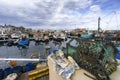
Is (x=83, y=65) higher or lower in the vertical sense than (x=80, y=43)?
lower

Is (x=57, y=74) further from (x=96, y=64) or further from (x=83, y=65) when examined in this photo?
(x=96, y=64)

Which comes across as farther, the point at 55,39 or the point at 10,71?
the point at 55,39

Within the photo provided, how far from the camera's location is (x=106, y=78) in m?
5.08

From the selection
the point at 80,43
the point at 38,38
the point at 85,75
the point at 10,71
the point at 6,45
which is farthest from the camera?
the point at 38,38

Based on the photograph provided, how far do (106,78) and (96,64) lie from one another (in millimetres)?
581

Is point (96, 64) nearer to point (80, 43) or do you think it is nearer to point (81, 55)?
point (81, 55)

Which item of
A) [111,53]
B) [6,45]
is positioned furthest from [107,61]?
[6,45]

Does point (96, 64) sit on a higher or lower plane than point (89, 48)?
lower

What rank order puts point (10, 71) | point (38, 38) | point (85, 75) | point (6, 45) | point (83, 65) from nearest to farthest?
1. point (85, 75)
2. point (83, 65)
3. point (10, 71)
4. point (6, 45)
5. point (38, 38)

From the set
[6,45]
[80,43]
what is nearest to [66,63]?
[80,43]

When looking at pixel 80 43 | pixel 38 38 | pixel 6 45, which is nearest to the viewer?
pixel 80 43

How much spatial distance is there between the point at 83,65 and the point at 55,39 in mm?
54445

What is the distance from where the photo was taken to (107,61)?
5867 mm

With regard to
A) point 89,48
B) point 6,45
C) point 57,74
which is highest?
point 89,48
